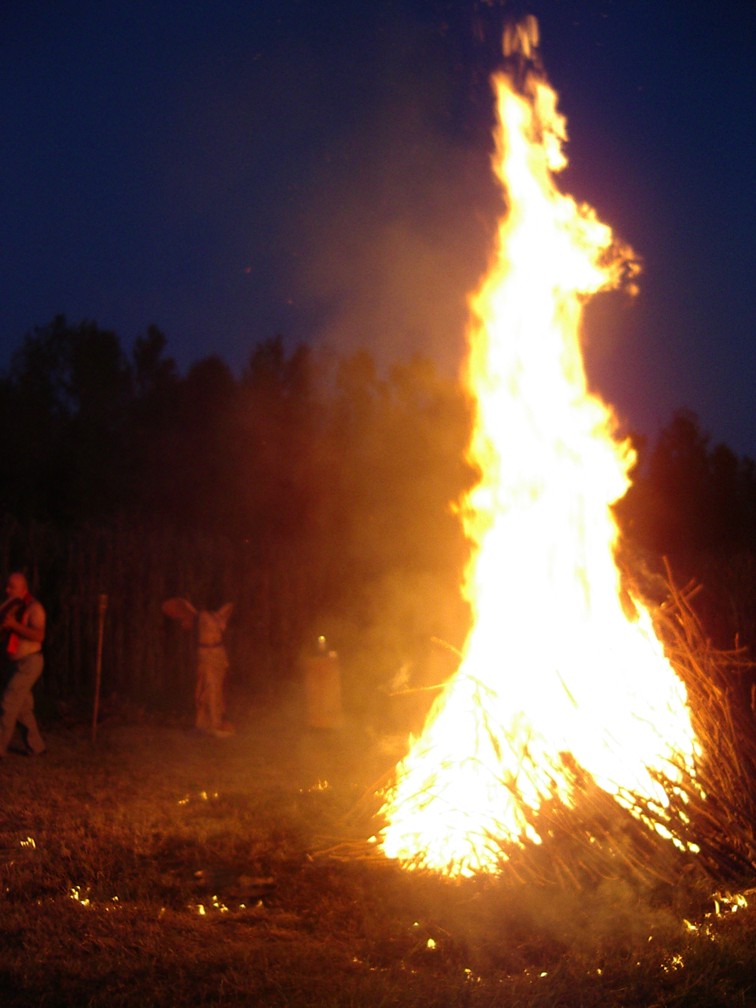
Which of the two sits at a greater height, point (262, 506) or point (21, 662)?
point (262, 506)

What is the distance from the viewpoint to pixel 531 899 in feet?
16.0

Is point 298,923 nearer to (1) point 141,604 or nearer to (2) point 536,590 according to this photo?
(2) point 536,590

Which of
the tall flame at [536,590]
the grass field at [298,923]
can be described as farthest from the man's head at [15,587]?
the tall flame at [536,590]

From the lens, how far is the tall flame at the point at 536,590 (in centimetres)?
573

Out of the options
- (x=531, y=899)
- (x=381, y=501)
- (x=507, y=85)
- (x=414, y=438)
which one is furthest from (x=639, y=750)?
(x=414, y=438)

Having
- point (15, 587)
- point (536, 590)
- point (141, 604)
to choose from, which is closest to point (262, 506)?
point (141, 604)

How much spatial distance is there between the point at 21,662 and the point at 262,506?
13.8 m

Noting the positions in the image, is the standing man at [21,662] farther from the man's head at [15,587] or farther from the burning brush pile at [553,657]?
the burning brush pile at [553,657]

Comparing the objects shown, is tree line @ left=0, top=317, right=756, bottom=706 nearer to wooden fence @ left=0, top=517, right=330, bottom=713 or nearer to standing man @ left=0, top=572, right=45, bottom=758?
wooden fence @ left=0, top=517, right=330, bottom=713

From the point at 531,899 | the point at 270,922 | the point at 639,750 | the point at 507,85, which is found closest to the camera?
the point at 270,922

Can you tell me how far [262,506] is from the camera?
2242cm

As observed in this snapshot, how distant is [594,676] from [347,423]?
18.0 meters

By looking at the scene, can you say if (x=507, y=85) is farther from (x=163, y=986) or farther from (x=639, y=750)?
(x=163, y=986)

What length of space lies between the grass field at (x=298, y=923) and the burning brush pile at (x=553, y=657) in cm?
30
